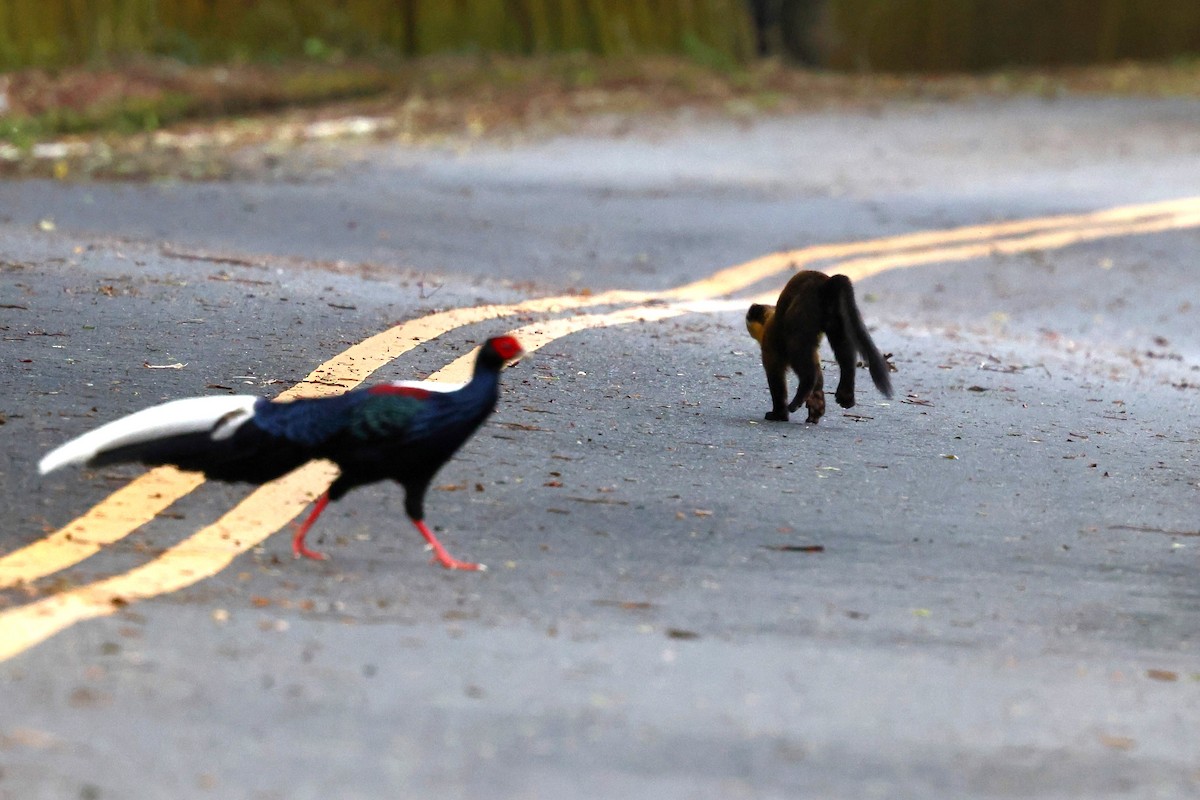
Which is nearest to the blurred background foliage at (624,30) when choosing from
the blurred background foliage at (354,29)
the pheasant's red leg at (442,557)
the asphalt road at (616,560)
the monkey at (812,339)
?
the blurred background foliage at (354,29)

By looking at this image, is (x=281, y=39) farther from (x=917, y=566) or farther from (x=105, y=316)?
(x=917, y=566)

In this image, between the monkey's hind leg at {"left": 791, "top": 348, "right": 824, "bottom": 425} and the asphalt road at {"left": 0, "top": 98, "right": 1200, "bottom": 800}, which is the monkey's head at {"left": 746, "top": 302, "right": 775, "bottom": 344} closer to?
the monkey's hind leg at {"left": 791, "top": 348, "right": 824, "bottom": 425}

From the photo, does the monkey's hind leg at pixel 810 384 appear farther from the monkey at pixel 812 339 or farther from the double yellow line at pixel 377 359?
the double yellow line at pixel 377 359

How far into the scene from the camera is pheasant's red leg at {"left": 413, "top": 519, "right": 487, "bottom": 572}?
18.7 feet

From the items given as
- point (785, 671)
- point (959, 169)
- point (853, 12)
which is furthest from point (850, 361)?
point (853, 12)

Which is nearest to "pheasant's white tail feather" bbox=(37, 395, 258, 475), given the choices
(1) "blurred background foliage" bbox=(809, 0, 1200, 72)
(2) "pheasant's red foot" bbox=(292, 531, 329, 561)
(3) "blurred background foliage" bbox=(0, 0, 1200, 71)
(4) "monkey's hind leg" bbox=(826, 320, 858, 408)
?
(2) "pheasant's red foot" bbox=(292, 531, 329, 561)

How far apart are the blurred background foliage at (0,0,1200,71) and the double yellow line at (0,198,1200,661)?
10.6 metres

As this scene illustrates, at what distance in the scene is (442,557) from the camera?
18.8ft

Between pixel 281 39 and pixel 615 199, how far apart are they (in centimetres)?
908

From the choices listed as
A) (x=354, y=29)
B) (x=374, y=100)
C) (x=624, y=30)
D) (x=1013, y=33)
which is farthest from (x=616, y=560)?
(x=1013, y=33)

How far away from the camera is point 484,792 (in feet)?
12.9

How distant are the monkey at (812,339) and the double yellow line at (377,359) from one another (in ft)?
5.05

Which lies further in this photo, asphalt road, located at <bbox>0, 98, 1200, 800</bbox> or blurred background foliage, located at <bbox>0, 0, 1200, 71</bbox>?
blurred background foliage, located at <bbox>0, 0, 1200, 71</bbox>

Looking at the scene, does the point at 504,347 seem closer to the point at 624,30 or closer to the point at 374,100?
the point at 374,100
